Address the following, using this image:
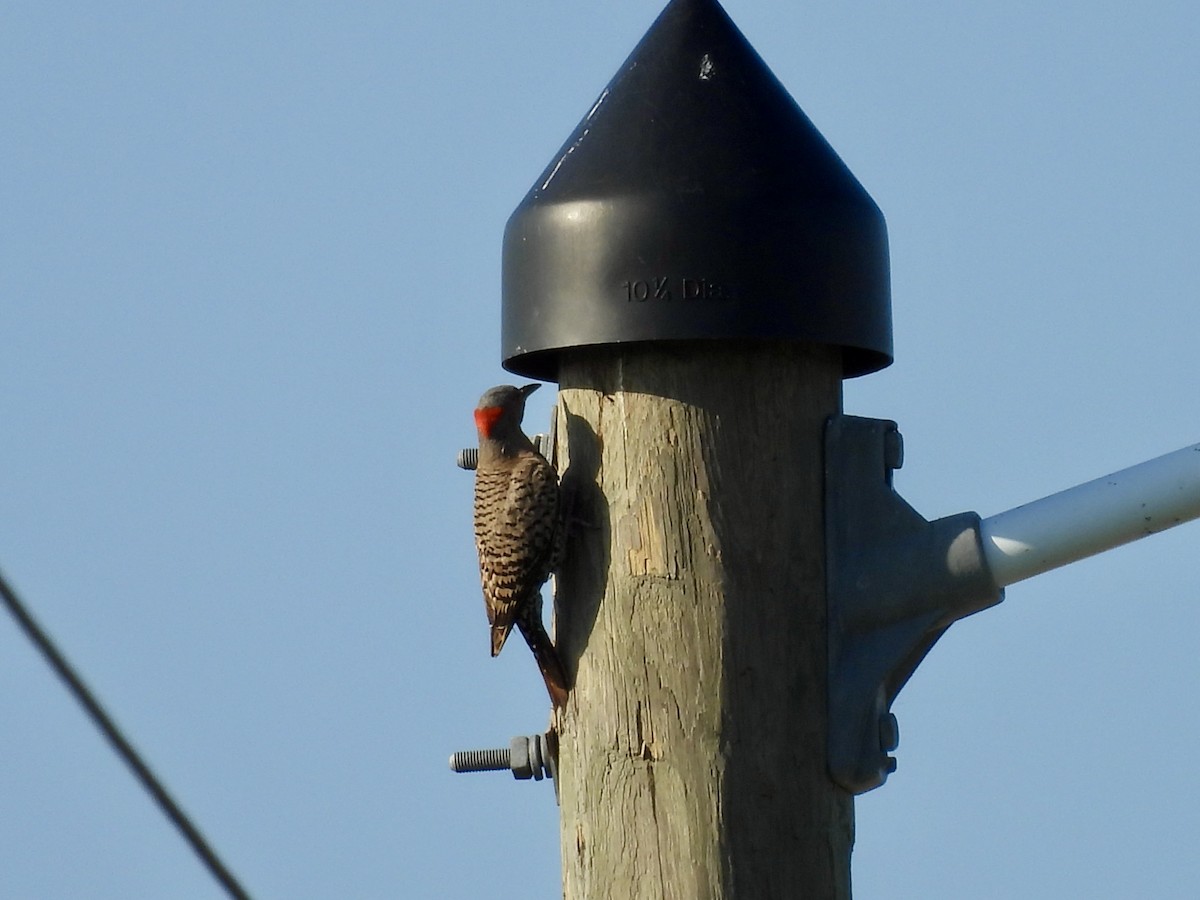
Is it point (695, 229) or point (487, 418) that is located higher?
point (695, 229)

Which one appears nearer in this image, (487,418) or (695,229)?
(695,229)

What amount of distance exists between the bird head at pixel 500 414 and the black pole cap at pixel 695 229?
1.80ft

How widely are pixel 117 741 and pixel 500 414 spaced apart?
1789mm

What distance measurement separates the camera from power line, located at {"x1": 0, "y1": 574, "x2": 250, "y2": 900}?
12.0 ft

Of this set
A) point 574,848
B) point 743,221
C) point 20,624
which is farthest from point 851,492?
point 20,624

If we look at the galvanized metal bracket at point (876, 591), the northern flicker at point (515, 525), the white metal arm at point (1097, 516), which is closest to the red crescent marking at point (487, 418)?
the northern flicker at point (515, 525)

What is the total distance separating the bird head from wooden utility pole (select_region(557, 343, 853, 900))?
77 centimetres

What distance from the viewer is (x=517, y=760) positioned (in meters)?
4.84

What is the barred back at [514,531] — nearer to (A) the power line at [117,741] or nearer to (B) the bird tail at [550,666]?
(B) the bird tail at [550,666]

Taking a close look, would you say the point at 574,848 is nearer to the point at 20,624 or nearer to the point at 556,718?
the point at 556,718

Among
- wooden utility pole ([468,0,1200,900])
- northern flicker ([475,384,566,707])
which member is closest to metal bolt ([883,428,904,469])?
wooden utility pole ([468,0,1200,900])

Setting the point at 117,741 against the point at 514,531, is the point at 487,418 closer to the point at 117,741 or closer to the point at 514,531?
the point at 514,531

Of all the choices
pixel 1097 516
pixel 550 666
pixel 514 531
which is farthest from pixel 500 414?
pixel 1097 516

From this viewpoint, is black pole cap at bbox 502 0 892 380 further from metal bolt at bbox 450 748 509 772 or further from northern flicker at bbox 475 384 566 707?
metal bolt at bbox 450 748 509 772
